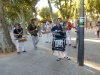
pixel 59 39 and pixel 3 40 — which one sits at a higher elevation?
pixel 59 39

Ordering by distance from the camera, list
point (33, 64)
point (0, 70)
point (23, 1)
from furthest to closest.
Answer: point (23, 1) → point (33, 64) → point (0, 70)

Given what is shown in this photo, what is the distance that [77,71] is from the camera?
14.6ft

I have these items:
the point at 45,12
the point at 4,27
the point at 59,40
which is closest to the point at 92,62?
Result: the point at 59,40

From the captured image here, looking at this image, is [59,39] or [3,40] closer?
[59,39]

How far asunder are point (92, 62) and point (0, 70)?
3.41m

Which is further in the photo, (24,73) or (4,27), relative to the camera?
(4,27)

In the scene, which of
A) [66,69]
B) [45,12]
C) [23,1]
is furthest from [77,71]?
[45,12]

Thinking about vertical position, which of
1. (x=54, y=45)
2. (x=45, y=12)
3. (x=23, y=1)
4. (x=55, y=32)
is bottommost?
(x=54, y=45)

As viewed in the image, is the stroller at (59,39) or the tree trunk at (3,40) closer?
the stroller at (59,39)

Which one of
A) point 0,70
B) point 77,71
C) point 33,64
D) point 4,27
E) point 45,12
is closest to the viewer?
point 77,71

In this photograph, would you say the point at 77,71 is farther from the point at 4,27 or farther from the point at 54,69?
the point at 4,27

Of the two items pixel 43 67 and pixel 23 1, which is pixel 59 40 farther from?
pixel 23 1

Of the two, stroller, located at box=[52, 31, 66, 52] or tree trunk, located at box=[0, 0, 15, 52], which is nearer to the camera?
stroller, located at box=[52, 31, 66, 52]

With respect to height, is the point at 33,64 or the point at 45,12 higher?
the point at 45,12
